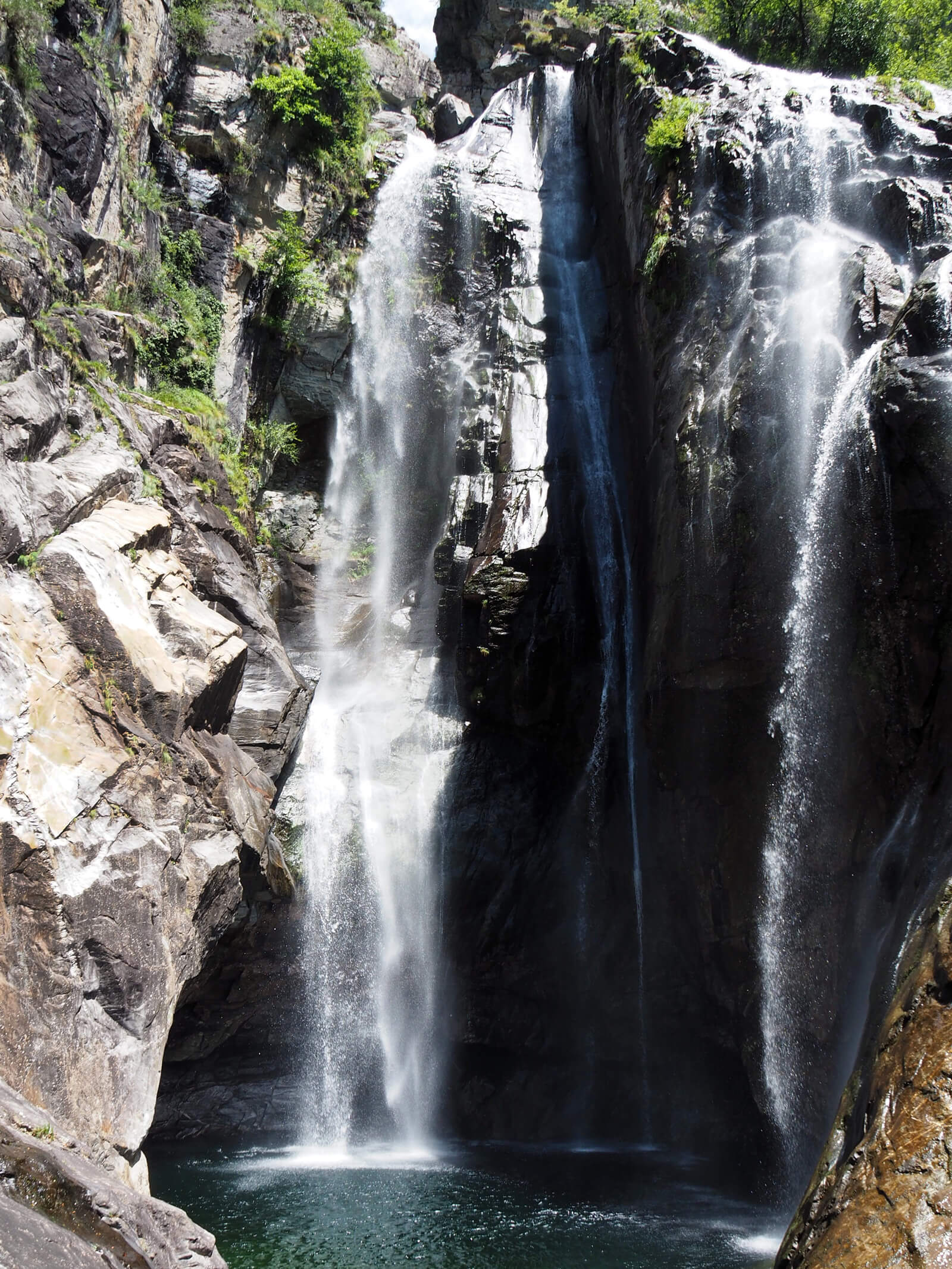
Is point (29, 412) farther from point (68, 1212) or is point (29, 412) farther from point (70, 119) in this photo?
point (68, 1212)

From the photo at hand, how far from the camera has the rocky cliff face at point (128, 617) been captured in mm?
6828

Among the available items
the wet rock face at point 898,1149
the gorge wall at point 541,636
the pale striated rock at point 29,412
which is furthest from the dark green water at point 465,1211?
the pale striated rock at point 29,412

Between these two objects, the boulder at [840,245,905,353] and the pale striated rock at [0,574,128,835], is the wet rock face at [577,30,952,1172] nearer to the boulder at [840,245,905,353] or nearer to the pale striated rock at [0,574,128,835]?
the boulder at [840,245,905,353]

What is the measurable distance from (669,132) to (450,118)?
44.8 feet

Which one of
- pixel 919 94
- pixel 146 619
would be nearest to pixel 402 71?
pixel 919 94

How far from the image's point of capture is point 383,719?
1559cm

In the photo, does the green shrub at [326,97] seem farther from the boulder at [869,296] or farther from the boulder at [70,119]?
the boulder at [869,296]

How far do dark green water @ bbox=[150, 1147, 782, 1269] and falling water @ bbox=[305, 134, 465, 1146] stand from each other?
1.41 m

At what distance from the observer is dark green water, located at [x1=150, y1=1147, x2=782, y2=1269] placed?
835 centimetres

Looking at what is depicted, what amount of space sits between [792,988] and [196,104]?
21676mm

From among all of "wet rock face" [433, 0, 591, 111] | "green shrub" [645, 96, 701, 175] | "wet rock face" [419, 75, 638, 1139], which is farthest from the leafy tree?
"wet rock face" [419, 75, 638, 1139]

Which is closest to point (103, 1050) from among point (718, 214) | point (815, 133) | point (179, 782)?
point (179, 782)

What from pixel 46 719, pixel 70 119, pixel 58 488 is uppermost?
pixel 70 119

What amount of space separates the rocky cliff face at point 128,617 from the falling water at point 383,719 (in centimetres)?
84
